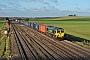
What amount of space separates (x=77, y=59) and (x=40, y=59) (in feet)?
14.9

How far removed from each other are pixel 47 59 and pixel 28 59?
7.69ft

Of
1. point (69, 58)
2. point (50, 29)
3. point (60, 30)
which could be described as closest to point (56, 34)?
point (60, 30)

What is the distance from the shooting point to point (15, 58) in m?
26.2

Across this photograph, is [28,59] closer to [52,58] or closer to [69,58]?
[52,58]

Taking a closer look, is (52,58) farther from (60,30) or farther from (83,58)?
(60,30)

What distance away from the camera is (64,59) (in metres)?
25.1

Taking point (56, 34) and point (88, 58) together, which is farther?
point (56, 34)

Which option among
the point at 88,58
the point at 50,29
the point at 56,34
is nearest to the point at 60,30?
the point at 56,34

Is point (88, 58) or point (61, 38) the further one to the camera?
point (61, 38)

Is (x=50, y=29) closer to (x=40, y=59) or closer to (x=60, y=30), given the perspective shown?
(x=60, y=30)

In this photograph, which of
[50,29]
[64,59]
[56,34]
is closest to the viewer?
[64,59]

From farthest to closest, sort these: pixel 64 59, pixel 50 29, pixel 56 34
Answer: pixel 50 29 < pixel 56 34 < pixel 64 59

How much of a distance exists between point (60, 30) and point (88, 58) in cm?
1875

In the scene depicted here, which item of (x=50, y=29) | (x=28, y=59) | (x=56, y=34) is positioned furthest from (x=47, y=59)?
(x=50, y=29)
